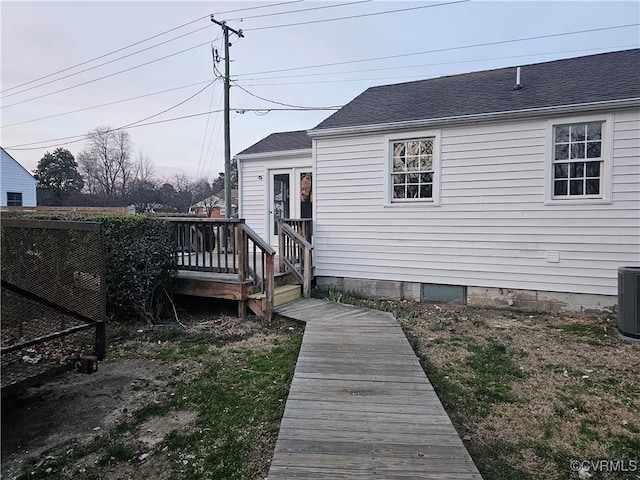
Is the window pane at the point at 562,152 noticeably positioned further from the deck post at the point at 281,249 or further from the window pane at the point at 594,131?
the deck post at the point at 281,249

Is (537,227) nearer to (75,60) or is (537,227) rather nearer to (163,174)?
(75,60)

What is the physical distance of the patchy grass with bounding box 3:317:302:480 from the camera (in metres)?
2.38

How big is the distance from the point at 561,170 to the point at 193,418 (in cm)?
617

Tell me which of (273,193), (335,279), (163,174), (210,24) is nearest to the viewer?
(335,279)

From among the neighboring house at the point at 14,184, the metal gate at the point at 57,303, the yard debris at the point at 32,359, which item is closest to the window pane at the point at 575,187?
the metal gate at the point at 57,303

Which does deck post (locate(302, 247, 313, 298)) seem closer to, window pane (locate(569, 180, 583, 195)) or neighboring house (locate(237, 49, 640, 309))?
neighboring house (locate(237, 49, 640, 309))

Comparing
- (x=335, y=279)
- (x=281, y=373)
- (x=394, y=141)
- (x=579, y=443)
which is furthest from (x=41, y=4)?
(x=579, y=443)

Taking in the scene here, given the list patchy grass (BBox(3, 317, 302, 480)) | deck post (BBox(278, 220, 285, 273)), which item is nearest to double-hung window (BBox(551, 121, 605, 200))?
deck post (BBox(278, 220, 285, 273))

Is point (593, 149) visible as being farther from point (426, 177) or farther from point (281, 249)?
point (281, 249)

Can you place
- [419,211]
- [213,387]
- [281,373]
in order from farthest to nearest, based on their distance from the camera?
1. [419,211]
2. [281,373]
3. [213,387]

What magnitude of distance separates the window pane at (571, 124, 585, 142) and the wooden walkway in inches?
168

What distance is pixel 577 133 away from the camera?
5961 mm

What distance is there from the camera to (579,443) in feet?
8.59

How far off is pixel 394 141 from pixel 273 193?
11.6ft
